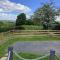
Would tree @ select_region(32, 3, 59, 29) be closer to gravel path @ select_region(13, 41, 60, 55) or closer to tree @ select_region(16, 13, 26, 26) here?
tree @ select_region(16, 13, 26, 26)

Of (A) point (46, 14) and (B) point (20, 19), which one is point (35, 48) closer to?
(B) point (20, 19)

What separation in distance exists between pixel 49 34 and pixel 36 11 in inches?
1281

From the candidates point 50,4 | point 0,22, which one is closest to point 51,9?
point 50,4

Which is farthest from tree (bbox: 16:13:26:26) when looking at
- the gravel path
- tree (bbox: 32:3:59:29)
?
the gravel path

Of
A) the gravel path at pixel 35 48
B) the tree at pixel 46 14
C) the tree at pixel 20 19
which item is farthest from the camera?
the tree at pixel 46 14

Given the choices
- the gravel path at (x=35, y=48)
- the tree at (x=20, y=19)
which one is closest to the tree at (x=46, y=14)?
the tree at (x=20, y=19)

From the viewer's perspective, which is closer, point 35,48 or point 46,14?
point 35,48

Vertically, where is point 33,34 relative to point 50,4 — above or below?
below

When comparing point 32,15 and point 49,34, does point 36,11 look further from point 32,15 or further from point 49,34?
point 49,34

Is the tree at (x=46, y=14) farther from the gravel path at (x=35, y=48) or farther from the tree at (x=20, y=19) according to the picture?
the gravel path at (x=35, y=48)

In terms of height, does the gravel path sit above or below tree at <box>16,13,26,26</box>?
below

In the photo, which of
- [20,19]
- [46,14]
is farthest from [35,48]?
[46,14]

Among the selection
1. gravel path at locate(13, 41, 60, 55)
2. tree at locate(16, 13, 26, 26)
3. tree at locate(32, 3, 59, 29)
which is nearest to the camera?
gravel path at locate(13, 41, 60, 55)

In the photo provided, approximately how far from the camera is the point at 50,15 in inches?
2421
